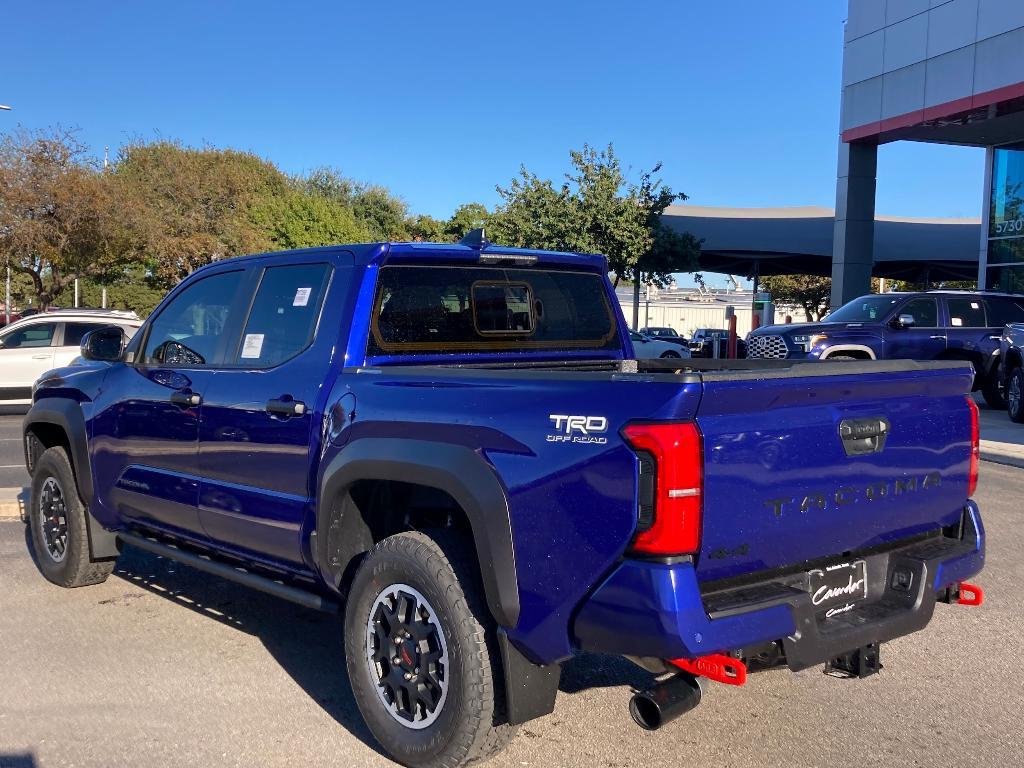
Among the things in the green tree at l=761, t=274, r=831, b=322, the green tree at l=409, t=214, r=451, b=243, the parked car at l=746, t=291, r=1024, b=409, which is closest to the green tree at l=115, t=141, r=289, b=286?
the green tree at l=409, t=214, r=451, b=243

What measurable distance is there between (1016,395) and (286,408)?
13.1 meters

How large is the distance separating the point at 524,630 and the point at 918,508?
1.56 m

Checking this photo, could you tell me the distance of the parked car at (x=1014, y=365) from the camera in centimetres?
1400

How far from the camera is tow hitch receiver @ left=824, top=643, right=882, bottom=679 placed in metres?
3.36

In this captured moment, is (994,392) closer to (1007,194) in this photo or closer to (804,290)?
(1007,194)

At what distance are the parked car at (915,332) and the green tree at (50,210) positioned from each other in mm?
20870

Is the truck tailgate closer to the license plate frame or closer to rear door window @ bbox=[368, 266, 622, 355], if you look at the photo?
the license plate frame

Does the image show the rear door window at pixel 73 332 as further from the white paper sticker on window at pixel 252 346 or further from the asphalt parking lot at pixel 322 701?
the white paper sticker on window at pixel 252 346

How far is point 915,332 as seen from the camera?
622 inches

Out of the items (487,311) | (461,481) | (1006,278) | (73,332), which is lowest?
(461,481)

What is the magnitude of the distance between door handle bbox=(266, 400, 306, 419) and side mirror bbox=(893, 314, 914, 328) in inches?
542

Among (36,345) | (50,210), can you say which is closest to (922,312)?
(36,345)

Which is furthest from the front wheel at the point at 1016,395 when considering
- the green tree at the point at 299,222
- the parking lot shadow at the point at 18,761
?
the green tree at the point at 299,222

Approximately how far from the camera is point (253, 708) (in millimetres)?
4141
